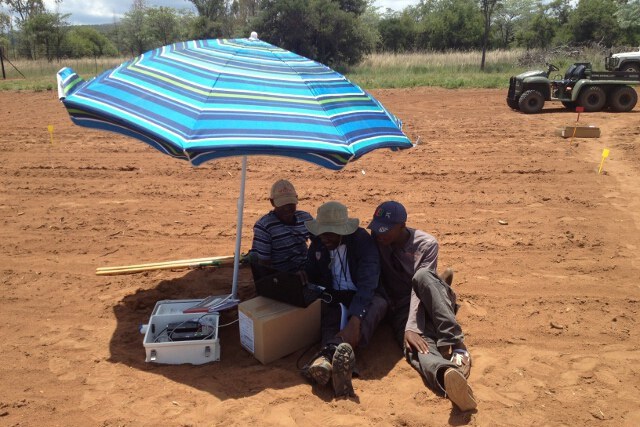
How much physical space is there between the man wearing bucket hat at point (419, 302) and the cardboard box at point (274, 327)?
Answer: 2.13ft

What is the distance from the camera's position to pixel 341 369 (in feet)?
10.9

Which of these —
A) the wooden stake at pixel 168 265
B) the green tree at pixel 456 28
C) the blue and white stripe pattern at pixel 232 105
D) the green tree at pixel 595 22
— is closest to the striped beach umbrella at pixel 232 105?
the blue and white stripe pattern at pixel 232 105

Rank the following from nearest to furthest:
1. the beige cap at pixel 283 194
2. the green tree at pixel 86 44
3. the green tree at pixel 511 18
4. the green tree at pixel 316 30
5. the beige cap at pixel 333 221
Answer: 1. the beige cap at pixel 333 221
2. the beige cap at pixel 283 194
3. the green tree at pixel 316 30
4. the green tree at pixel 86 44
5. the green tree at pixel 511 18

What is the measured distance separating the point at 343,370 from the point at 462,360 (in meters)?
0.89

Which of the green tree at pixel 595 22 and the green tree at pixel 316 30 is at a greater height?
the green tree at pixel 595 22

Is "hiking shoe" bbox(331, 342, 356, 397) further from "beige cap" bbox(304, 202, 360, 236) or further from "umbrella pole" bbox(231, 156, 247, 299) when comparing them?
"umbrella pole" bbox(231, 156, 247, 299)

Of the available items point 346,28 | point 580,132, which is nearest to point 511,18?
point 346,28

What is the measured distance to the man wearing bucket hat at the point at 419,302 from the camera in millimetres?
3561

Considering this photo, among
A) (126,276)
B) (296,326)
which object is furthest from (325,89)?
(126,276)

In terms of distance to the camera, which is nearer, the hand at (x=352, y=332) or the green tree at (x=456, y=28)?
the hand at (x=352, y=332)

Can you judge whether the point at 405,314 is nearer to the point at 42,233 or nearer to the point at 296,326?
the point at 296,326

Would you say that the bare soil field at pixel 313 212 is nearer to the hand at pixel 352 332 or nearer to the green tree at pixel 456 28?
the hand at pixel 352 332

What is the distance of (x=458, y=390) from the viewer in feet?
10.6

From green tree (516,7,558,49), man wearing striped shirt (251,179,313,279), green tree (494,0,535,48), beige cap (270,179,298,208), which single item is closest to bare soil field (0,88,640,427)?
man wearing striped shirt (251,179,313,279)
